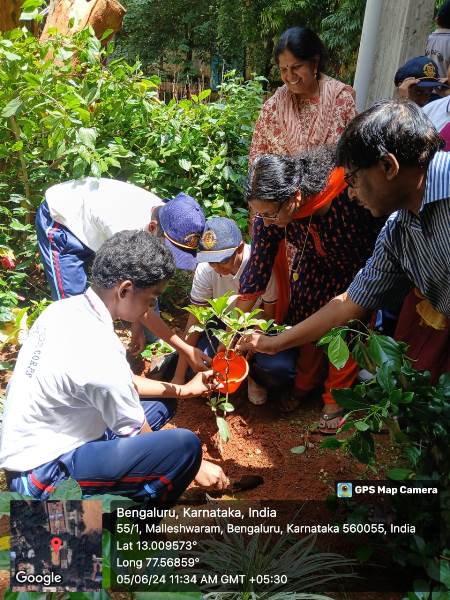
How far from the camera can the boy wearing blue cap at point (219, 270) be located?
2.55 metres

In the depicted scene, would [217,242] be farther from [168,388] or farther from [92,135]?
[92,135]

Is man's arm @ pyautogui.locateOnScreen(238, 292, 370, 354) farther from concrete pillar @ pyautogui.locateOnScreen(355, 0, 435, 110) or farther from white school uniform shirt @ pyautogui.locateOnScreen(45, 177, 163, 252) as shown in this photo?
concrete pillar @ pyautogui.locateOnScreen(355, 0, 435, 110)

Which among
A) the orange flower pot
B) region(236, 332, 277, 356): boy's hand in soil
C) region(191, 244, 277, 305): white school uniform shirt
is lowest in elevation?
the orange flower pot

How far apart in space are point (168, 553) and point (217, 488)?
2.84 feet

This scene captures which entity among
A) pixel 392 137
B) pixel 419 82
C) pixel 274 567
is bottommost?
pixel 274 567

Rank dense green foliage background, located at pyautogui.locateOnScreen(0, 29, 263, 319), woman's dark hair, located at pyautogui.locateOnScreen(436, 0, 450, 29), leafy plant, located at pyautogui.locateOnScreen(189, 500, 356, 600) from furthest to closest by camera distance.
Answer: woman's dark hair, located at pyautogui.locateOnScreen(436, 0, 450, 29) → dense green foliage background, located at pyautogui.locateOnScreen(0, 29, 263, 319) → leafy plant, located at pyautogui.locateOnScreen(189, 500, 356, 600)

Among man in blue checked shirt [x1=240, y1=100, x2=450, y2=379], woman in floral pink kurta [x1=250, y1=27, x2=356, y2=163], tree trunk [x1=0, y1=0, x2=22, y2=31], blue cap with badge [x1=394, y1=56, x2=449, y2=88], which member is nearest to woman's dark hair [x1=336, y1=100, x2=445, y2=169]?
man in blue checked shirt [x1=240, y1=100, x2=450, y2=379]

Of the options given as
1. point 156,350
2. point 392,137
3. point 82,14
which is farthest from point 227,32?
point 392,137

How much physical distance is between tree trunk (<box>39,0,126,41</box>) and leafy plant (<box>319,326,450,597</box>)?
3.73 metres

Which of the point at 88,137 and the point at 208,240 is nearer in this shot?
the point at 208,240

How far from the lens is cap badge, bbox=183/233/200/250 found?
245 centimetres

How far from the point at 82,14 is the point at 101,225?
246cm

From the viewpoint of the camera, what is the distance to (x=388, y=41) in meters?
3.58

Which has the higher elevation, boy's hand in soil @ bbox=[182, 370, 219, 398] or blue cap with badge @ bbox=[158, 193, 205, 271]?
blue cap with badge @ bbox=[158, 193, 205, 271]
